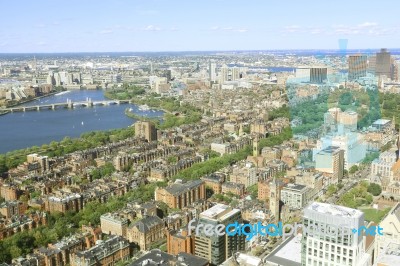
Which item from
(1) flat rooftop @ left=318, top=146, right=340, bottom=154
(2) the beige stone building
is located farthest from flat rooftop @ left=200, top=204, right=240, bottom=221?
(1) flat rooftop @ left=318, top=146, right=340, bottom=154

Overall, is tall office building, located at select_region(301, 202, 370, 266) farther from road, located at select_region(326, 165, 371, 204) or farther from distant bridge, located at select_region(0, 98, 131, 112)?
distant bridge, located at select_region(0, 98, 131, 112)

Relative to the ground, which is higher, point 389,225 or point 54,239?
point 389,225

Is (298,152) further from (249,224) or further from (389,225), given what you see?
(389,225)

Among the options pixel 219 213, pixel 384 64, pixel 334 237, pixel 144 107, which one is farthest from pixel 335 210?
pixel 144 107

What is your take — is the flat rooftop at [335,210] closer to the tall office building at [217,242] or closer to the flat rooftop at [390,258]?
the flat rooftop at [390,258]

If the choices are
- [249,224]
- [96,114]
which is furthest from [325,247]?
[96,114]

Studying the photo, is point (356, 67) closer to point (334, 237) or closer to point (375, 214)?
point (375, 214)

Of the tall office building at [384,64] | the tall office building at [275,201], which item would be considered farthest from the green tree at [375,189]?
the tall office building at [384,64]
